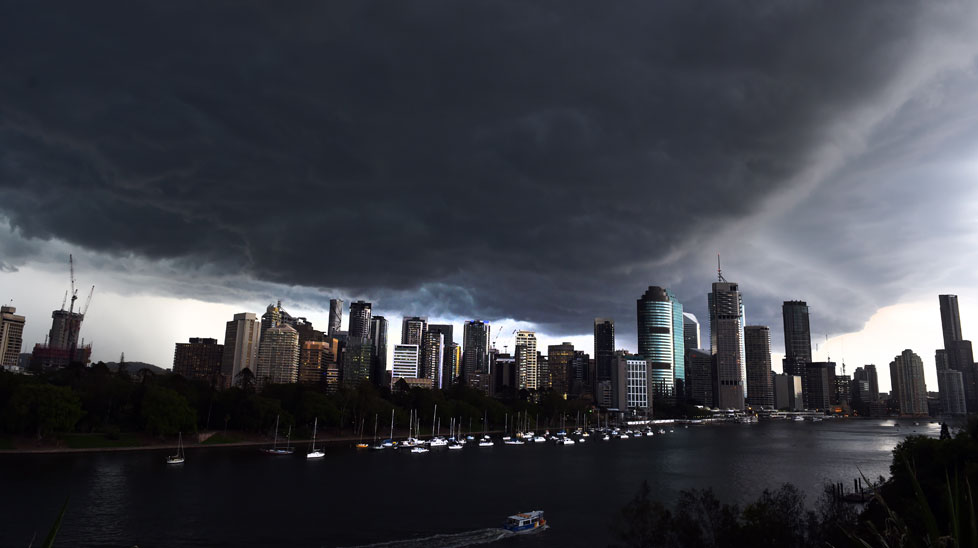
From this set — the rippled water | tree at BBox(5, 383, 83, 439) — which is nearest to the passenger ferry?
the rippled water

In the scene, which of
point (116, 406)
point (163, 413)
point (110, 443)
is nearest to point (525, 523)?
point (163, 413)

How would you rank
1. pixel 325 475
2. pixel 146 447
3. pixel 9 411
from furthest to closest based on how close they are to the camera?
pixel 146 447 → pixel 9 411 → pixel 325 475

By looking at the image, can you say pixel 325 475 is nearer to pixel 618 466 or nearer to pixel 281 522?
pixel 281 522

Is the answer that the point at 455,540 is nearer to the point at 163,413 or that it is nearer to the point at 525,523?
the point at 525,523

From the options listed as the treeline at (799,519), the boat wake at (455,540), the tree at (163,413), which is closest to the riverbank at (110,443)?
the tree at (163,413)

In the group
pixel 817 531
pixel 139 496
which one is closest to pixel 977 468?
pixel 817 531

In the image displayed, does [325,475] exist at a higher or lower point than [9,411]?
lower

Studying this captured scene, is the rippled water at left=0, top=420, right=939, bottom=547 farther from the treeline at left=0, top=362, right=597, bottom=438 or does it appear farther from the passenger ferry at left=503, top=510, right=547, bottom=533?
the treeline at left=0, top=362, right=597, bottom=438
